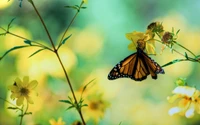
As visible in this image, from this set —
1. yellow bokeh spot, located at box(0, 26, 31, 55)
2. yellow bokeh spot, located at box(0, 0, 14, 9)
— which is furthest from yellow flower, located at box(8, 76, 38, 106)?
yellow bokeh spot, located at box(0, 0, 14, 9)

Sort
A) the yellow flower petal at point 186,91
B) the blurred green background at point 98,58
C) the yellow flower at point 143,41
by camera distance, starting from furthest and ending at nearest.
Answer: the blurred green background at point 98,58
the yellow flower at point 143,41
the yellow flower petal at point 186,91

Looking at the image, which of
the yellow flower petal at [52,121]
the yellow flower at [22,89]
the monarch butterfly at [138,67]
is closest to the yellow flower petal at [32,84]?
the yellow flower at [22,89]

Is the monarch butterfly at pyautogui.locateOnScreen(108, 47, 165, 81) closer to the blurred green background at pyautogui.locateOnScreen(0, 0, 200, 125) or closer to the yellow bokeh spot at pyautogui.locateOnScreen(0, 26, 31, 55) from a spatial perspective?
the blurred green background at pyautogui.locateOnScreen(0, 0, 200, 125)

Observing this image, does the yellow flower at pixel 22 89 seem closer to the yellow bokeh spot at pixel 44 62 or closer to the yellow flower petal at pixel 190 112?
the yellow bokeh spot at pixel 44 62

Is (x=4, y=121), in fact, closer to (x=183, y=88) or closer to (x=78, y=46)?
(x=78, y=46)

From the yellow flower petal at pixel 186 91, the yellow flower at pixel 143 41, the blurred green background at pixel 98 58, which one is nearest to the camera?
the yellow flower petal at pixel 186 91
